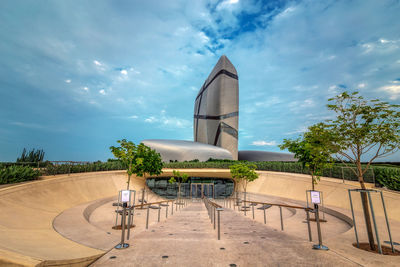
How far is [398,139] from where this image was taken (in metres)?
5.89

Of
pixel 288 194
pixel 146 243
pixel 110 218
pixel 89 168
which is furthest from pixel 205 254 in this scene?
pixel 89 168

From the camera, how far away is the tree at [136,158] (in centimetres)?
1180

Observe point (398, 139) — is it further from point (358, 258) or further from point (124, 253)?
point (124, 253)

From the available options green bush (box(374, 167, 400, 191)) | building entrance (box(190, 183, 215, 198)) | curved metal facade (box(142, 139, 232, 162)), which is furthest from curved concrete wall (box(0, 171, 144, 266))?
green bush (box(374, 167, 400, 191))

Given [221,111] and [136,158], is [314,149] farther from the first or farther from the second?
[221,111]

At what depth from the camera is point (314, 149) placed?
696 centimetres

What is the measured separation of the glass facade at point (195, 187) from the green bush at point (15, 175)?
13383 millimetres

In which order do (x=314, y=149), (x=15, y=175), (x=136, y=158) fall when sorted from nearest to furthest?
(x=314, y=149) < (x=15, y=175) < (x=136, y=158)

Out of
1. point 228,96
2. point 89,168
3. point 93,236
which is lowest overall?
point 93,236

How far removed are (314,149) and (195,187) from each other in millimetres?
20897

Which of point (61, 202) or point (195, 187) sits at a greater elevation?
point (61, 202)

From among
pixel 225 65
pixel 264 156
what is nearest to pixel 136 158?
pixel 225 65

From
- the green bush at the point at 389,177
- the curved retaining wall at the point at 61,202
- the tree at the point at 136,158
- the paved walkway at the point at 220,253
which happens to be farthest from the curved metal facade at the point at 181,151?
the paved walkway at the point at 220,253

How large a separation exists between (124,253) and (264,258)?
2942 mm
